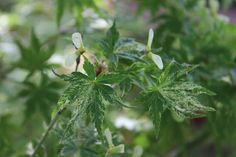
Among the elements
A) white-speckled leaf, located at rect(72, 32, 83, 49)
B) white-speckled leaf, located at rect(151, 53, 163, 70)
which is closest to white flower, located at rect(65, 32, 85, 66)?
white-speckled leaf, located at rect(72, 32, 83, 49)

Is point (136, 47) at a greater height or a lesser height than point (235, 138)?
greater

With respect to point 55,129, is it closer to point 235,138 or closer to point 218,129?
point 218,129

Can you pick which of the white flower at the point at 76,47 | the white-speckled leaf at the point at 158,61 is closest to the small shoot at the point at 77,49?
the white flower at the point at 76,47

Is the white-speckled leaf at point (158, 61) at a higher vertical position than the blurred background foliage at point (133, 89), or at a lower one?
higher

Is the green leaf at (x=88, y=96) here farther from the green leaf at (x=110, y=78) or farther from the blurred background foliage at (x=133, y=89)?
the blurred background foliage at (x=133, y=89)

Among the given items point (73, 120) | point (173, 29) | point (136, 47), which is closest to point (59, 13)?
point (173, 29)

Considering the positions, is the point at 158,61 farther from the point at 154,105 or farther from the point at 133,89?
the point at 133,89

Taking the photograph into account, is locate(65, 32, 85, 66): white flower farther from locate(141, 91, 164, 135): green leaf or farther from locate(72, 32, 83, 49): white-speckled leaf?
locate(141, 91, 164, 135): green leaf

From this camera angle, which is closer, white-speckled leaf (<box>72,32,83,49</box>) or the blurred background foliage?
white-speckled leaf (<box>72,32,83,49</box>)

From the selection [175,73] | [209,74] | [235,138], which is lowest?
[235,138]

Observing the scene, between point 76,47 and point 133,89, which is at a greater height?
point 76,47

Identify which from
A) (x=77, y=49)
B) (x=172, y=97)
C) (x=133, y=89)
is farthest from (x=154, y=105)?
(x=133, y=89)
